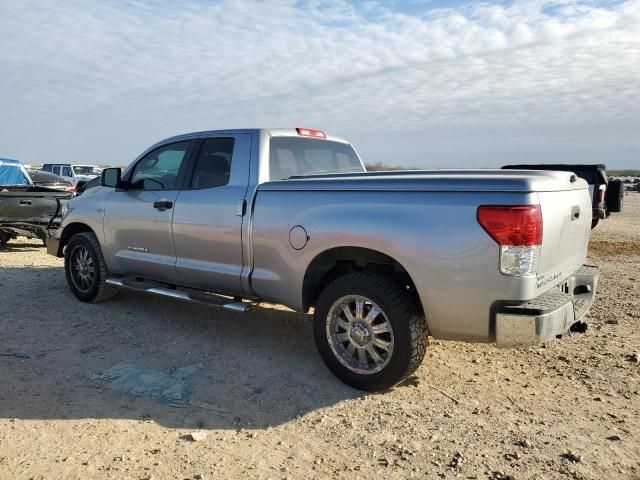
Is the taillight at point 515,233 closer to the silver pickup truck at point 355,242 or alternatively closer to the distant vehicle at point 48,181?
the silver pickup truck at point 355,242

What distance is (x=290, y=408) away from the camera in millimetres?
3816

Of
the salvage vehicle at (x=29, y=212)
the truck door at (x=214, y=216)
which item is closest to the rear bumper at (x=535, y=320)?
the truck door at (x=214, y=216)

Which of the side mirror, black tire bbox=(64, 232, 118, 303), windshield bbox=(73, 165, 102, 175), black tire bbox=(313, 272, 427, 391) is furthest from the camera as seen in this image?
windshield bbox=(73, 165, 102, 175)

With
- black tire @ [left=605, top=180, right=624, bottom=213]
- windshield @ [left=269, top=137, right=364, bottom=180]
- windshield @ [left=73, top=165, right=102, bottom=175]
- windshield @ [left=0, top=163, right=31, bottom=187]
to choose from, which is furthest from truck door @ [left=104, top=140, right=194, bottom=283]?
windshield @ [left=73, top=165, right=102, bottom=175]

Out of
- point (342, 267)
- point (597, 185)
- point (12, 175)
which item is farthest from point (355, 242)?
point (12, 175)

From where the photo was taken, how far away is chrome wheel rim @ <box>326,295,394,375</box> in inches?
155

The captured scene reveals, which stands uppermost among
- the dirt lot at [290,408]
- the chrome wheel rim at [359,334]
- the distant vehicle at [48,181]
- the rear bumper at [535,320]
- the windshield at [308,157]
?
the windshield at [308,157]

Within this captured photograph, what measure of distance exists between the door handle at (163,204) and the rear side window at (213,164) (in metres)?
0.30

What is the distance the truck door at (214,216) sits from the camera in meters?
4.82

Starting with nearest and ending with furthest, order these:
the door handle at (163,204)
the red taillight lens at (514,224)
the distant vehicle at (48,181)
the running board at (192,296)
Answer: the red taillight lens at (514,224) < the running board at (192,296) < the door handle at (163,204) < the distant vehicle at (48,181)

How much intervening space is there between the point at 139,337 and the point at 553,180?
3.84m

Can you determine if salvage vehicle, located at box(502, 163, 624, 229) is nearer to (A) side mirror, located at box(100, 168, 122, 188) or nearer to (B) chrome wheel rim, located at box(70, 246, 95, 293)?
(A) side mirror, located at box(100, 168, 122, 188)

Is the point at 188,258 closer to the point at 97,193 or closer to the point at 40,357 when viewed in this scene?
the point at 40,357

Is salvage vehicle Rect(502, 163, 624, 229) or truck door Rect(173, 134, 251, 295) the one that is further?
salvage vehicle Rect(502, 163, 624, 229)
